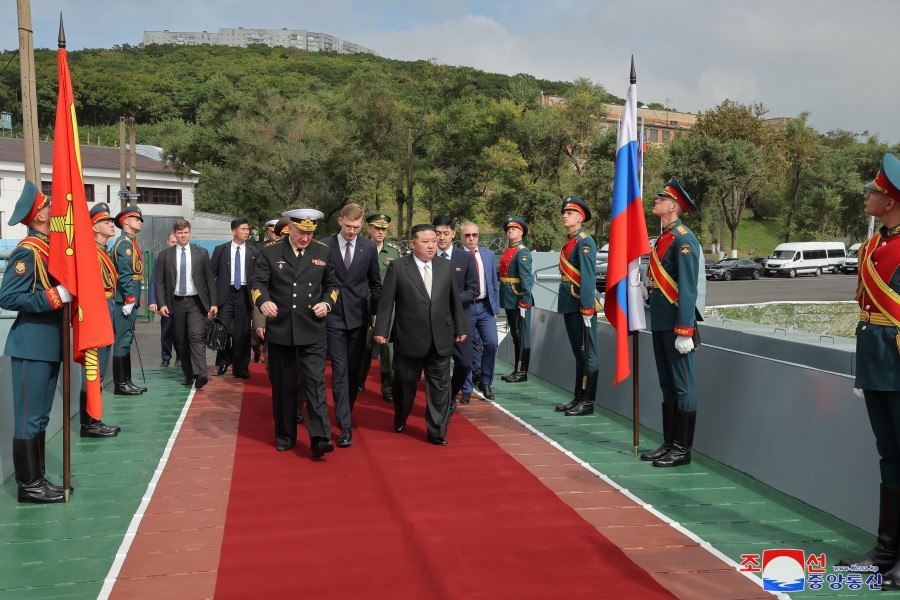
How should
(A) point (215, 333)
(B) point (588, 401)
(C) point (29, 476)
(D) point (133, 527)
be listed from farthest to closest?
(A) point (215, 333), (B) point (588, 401), (C) point (29, 476), (D) point (133, 527)

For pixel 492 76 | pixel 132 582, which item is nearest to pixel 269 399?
pixel 132 582

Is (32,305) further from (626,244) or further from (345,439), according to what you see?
(626,244)

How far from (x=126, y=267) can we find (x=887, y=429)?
24.7 feet

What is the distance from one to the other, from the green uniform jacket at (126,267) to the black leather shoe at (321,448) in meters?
3.47

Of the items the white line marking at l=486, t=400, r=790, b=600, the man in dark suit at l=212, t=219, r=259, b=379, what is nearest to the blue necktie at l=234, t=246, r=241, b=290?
the man in dark suit at l=212, t=219, r=259, b=379

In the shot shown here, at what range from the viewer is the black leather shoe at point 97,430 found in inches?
292

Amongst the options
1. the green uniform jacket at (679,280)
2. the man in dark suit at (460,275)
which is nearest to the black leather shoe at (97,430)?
the man in dark suit at (460,275)

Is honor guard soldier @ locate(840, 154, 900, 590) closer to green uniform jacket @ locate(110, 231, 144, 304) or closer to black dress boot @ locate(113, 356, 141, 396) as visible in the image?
green uniform jacket @ locate(110, 231, 144, 304)

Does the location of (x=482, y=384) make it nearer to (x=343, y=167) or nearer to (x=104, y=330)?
(x=104, y=330)

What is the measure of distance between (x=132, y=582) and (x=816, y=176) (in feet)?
221

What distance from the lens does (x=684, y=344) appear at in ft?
20.4

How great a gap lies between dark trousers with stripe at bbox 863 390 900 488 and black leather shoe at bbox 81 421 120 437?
6.13m

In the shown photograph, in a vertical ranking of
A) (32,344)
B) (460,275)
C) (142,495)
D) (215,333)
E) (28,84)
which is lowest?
(142,495)

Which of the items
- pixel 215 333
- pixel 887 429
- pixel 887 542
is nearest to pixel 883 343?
pixel 887 429
